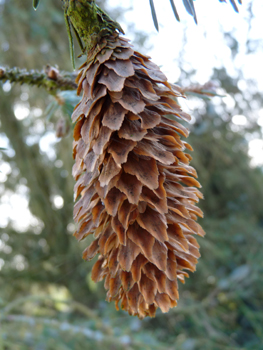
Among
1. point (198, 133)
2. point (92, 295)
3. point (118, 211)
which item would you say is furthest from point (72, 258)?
point (118, 211)

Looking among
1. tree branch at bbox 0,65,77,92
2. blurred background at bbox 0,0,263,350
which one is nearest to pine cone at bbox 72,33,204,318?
tree branch at bbox 0,65,77,92

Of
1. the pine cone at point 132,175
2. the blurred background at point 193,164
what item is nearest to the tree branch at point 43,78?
the pine cone at point 132,175

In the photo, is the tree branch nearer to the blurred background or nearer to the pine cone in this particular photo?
→ the pine cone

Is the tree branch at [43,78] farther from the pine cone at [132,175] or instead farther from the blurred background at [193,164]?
the blurred background at [193,164]

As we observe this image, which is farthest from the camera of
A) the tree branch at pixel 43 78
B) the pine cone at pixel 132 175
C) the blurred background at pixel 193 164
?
the blurred background at pixel 193 164

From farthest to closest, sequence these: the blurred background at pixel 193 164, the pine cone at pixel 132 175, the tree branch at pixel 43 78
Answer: the blurred background at pixel 193 164, the tree branch at pixel 43 78, the pine cone at pixel 132 175

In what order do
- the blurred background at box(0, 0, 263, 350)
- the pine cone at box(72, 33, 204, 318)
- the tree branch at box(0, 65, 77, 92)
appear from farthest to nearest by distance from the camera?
the blurred background at box(0, 0, 263, 350) → the tree branch at box(0, 65, 77, 92) → the pine cone at box(72, 33, 204, 318)

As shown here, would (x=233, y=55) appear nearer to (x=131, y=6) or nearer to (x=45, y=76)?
(x=131, y=6)
